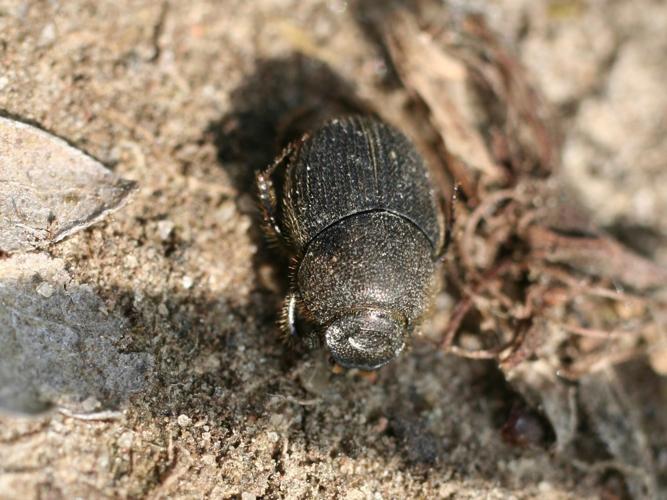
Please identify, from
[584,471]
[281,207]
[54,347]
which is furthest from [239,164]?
[584,471]

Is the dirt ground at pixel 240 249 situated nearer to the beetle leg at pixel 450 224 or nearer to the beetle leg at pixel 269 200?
the beetle leg at pixel 269 200

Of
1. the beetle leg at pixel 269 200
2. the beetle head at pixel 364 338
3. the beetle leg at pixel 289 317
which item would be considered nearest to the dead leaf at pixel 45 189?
the beetle leg at pixel 269 200

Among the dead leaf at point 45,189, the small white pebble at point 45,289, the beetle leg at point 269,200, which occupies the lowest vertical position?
the beetle leg at point 269,200

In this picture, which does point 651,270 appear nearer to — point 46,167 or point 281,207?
point 281,207

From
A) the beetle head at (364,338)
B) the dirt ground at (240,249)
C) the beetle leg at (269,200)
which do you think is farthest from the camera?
the beetle leg at (269,200)

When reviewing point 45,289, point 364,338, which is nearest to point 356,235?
point 364,338

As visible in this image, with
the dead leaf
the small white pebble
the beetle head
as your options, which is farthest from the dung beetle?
the small white pebble
